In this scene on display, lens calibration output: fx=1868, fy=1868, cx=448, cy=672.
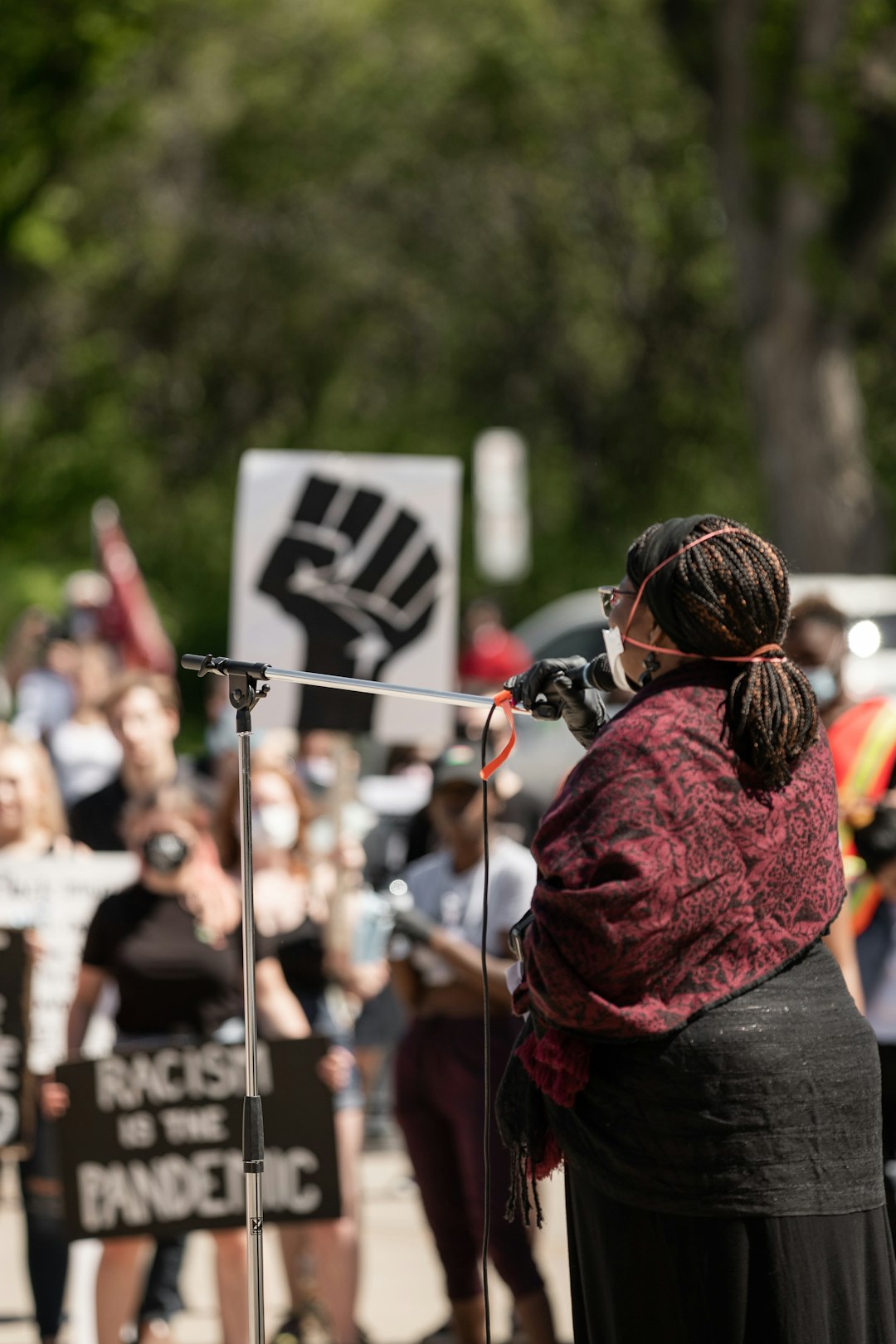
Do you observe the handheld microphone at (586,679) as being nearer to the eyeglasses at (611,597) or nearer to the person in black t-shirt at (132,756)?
the eyeglasses at (611,597)

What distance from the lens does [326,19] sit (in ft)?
87.1

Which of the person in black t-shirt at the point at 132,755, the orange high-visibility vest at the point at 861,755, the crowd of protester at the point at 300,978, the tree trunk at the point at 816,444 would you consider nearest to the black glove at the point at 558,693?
the orange high-visibility vest at the point at 861,755

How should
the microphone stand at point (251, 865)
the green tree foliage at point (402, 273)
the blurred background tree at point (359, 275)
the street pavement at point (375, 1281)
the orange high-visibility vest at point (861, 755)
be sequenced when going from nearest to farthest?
the microphone stand at point (251, 865) → the orange high-visibility vest at point (861, 755) → the street pavement at point (375, 1281) → the blurred background tree at point (359, 275) → the green tree foliage at point (402, 273)

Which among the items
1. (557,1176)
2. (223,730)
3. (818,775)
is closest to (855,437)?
(223,730)

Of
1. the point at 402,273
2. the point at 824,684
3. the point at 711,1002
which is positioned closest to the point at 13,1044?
the point at 824,684

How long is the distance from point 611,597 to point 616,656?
10cm

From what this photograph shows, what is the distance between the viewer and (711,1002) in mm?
2621

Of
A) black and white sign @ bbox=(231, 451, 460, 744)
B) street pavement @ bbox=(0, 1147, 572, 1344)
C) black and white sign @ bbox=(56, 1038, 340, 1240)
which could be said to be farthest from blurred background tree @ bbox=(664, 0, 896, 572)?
black and white sign @ bbox=(56, 1038, 340, 1240)

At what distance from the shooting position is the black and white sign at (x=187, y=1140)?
4.87 meters

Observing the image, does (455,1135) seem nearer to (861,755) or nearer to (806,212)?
(861,755)

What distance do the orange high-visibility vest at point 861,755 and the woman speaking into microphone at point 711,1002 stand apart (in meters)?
1.98

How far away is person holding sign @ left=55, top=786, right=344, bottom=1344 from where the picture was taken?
5090 millimetres

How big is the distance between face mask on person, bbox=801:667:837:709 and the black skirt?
7.10ft

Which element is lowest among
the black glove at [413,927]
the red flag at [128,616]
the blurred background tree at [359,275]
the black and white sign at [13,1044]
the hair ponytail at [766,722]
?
the black and white sign at [13,1044]
